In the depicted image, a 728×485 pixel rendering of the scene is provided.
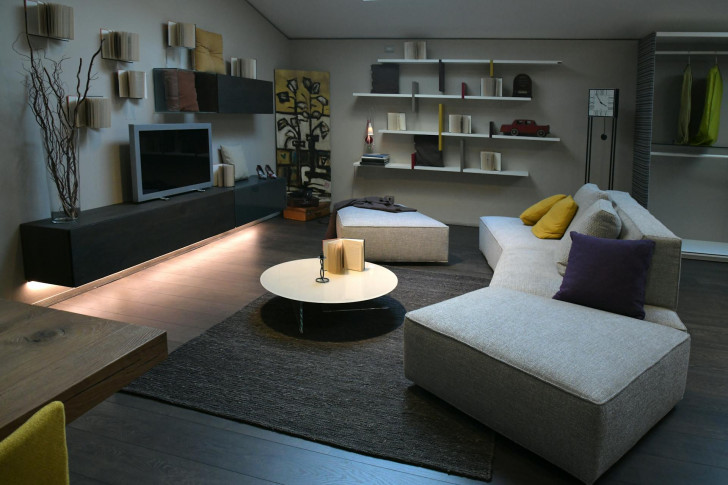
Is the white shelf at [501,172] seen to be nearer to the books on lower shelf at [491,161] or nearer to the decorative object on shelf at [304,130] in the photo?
the books on lower shelf at [491,161]

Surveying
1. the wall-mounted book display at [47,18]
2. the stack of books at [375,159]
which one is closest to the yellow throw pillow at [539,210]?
the stack of books at [375,159]

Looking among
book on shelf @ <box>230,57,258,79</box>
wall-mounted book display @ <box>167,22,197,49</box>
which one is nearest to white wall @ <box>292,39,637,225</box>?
book on shelf @ <box>230,57,258,79</box>

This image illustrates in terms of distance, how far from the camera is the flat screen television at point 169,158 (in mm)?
4547

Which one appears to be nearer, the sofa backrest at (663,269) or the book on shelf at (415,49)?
the sofa backrest at (663,269)

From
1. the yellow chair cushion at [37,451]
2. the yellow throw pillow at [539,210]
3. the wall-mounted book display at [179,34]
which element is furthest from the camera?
the wall-mounted book display at [179,34]

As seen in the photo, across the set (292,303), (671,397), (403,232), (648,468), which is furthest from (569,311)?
(403,232)

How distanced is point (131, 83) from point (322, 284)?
7.33ft

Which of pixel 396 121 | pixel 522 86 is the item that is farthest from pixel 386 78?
pixel 522 86

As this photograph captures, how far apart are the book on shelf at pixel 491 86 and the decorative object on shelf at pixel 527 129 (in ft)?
1.19

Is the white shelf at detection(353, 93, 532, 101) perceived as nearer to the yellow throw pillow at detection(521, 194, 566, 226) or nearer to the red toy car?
the red toy car

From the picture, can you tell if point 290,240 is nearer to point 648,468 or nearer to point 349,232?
point 349,232

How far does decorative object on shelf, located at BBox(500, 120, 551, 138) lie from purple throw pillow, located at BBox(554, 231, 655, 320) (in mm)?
3444

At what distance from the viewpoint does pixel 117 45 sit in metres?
4.34

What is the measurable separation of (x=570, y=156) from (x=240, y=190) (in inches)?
135
